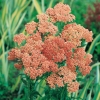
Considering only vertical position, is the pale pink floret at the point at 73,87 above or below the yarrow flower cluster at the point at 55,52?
below

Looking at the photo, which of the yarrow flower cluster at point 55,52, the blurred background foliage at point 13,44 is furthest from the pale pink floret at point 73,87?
the blurred background foliage at point 13,44

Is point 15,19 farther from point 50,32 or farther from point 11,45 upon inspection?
point 50,32

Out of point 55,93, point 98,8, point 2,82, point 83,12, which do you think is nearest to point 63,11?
point 55,93

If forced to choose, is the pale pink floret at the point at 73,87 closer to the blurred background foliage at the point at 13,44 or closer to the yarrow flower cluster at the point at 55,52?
the yarrow flower cluster at the point at 55,52

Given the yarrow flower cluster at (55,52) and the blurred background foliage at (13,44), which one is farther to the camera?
the blurred background foliage at (13,44)

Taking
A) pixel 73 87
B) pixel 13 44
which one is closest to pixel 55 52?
pixel 73 87

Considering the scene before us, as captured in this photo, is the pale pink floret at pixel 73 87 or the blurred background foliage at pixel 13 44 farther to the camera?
the blurred background foliage at pixel 13 44
